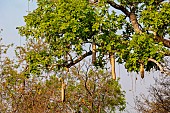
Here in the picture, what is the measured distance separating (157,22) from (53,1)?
4.17m

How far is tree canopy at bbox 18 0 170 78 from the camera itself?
1534 centimetres

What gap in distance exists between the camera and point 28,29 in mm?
17594

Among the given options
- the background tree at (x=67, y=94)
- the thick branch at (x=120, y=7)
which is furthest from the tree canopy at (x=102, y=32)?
the background tree at (x=67, y=94)

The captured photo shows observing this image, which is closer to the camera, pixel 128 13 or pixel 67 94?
pixel 128 13

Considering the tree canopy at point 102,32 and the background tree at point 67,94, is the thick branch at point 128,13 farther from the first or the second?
the background tree at point 67,94

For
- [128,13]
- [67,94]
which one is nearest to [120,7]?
[128,13]

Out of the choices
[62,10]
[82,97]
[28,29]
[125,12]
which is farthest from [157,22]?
[82,97]

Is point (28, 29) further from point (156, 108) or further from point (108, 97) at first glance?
point (108, 97)

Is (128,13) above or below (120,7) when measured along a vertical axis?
below

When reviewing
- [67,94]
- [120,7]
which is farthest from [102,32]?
[67,94]

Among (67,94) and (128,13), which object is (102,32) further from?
(67,94)

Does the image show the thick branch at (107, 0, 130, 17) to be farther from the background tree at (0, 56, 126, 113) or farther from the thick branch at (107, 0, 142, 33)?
the background tree at (0, 56, 126, 113)

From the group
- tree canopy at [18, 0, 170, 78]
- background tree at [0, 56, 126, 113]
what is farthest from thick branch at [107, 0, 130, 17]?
background tree at [0, 56, 126, 113]

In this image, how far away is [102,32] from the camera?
15.8 meters
